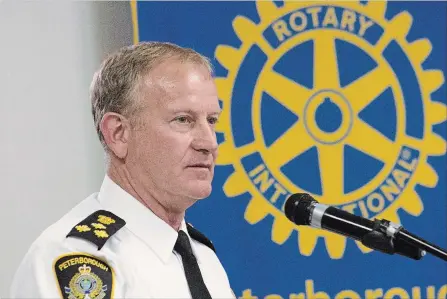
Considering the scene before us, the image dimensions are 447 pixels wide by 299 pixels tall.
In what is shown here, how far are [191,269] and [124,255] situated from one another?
0.61 ft

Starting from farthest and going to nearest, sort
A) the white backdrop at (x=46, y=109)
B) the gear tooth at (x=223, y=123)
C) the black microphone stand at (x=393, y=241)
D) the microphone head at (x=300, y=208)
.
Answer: the gear tooth at (x=223, y=123) → the white backdrop at (x=46, y=109) → the microphone head at (x=300, y=208) → the black microphone stand at (x=393, y=241)

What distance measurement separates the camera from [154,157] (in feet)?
5.65

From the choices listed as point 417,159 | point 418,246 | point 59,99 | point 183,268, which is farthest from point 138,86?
point 417,159

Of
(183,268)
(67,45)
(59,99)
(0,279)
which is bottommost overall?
(0,279)

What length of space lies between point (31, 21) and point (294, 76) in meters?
0.89

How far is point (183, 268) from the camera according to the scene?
1741 millimetres

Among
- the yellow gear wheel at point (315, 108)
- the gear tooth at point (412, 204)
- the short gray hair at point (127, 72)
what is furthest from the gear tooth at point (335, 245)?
the short gray hair at point (127, 72)

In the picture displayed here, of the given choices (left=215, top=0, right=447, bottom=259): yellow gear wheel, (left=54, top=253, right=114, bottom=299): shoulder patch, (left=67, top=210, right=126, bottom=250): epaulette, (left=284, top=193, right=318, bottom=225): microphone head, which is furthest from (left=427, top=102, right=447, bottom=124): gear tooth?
(left=54, top=253, right=114, bottom=299): shoulder patch

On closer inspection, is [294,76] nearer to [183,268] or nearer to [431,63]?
[431,63]

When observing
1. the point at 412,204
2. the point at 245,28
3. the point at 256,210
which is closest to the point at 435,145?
the point at 412,204

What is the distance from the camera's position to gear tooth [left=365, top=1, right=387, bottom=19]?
273 cm

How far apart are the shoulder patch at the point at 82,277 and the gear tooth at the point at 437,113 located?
1.59 meters

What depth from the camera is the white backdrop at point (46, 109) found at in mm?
2469

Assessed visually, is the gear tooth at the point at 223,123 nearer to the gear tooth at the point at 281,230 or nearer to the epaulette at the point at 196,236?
the gear tooth at the point at 281,230
